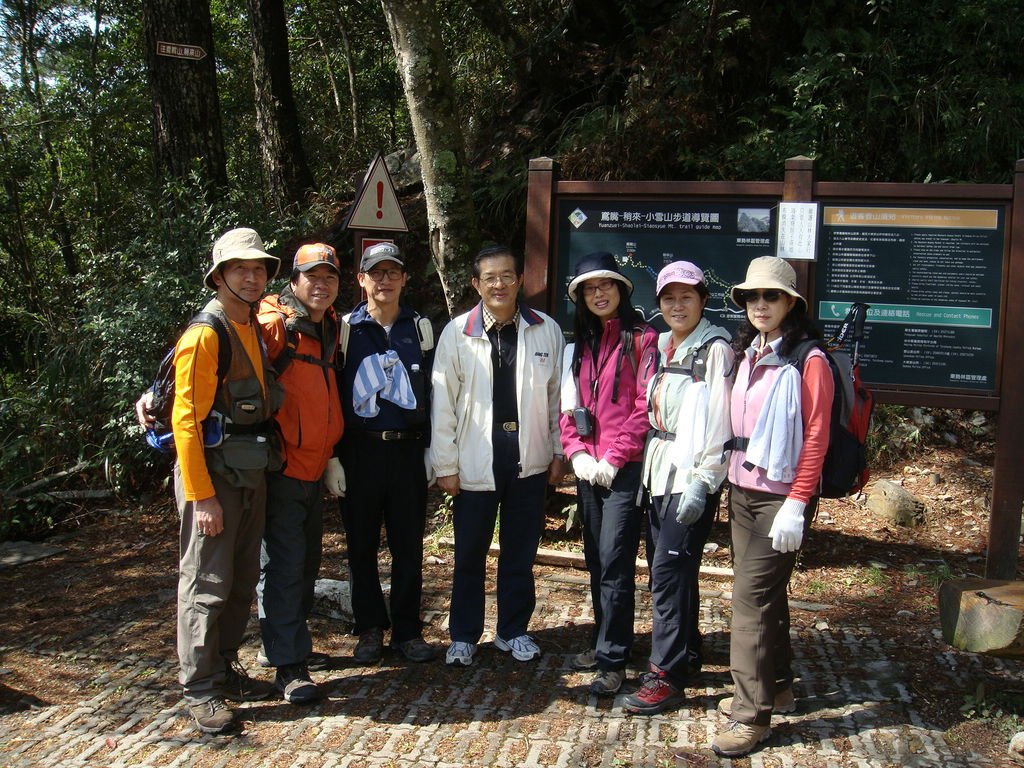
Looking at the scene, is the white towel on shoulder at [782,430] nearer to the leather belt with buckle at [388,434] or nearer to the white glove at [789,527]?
the white glove at [789,527]

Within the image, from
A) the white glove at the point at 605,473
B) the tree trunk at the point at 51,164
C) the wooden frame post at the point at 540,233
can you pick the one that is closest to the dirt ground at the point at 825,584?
the white glove at the point at 605,473

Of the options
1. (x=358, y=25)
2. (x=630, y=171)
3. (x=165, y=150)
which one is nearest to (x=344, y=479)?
(x=630, y=171)

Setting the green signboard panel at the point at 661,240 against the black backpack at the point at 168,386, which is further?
the green signboard panel at the point at 661,240

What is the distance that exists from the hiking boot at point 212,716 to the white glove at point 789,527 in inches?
96.6

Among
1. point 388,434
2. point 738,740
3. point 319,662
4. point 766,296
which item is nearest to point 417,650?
point 319,662

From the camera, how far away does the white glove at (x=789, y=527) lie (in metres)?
3.40

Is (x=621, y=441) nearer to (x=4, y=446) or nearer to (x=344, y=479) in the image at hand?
(x=344, y=479)

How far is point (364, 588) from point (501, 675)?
83 cm

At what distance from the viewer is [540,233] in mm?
5609

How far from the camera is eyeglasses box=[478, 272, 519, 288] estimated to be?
428 centimetres

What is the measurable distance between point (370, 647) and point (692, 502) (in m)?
1.92

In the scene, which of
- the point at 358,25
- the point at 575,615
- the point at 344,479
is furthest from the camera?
the point at 358,25

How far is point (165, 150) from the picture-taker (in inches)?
345

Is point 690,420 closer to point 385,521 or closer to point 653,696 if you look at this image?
point 653,696
